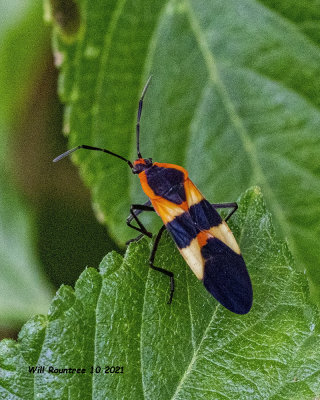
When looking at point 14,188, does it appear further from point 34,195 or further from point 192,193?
point 192,193

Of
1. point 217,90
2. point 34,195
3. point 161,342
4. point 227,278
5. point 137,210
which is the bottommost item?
point 161,342

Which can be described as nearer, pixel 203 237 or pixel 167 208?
pixel 203 237

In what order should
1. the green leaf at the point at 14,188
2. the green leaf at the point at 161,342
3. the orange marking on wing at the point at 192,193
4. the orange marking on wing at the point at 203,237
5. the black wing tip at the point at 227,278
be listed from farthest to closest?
the green leaf at the point at 14,188 < the orange marking on wing at the point at 192,193 < the orange marking on wing at the point at 203,237 < the black wing tip at the point at 227,278 < the green leaf at the point at 161,342

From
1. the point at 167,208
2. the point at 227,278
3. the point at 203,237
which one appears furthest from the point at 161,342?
A: the point at 167,208

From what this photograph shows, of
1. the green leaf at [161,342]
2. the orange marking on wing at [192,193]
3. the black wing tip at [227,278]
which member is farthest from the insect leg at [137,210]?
the green leaf at [161,342]

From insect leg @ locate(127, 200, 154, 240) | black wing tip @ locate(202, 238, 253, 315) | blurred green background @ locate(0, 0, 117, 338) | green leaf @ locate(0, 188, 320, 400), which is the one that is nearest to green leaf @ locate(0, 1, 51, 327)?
blurred green background @ locate(0, 0, 117, 338)

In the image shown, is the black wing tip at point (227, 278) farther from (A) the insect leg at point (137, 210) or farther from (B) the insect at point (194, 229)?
(A) the insect leg at point (137, 210)
